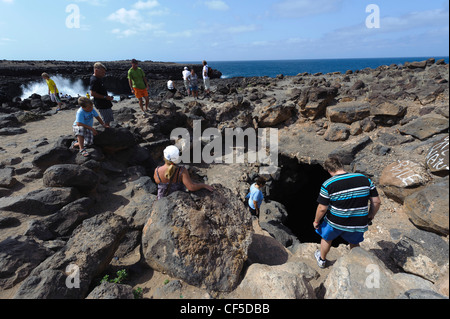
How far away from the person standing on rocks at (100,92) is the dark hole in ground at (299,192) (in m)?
7.35

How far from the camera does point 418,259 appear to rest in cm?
427

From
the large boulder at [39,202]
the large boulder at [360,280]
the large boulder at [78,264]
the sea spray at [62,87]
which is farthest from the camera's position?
the sea spray at [62,87]

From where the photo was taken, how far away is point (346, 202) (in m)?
3.46

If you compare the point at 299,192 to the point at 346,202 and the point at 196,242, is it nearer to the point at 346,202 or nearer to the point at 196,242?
the point at 346,202

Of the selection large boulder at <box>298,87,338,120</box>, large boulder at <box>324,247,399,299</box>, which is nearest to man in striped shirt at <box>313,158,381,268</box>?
large boulder at <box>324,247,399,299</box>

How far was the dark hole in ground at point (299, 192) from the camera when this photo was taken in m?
10.9

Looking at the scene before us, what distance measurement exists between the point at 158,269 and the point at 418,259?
183 inches

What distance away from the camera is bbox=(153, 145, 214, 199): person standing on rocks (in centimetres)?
354

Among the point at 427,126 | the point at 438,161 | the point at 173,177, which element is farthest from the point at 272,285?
the point at 427,126

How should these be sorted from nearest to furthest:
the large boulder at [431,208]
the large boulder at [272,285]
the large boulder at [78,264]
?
the large boulder at [78,264] → the large boulder at [272,285] → the large boulder at [431,208]

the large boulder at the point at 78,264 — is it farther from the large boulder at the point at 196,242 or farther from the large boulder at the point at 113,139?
the large boulder at the point at 113,139

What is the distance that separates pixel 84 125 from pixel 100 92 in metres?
1.43

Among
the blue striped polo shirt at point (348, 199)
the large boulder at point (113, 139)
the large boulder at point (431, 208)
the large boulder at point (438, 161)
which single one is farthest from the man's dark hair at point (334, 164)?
the large boulder at point (113, 139)

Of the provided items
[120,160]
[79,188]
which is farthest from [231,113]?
[79,188]
